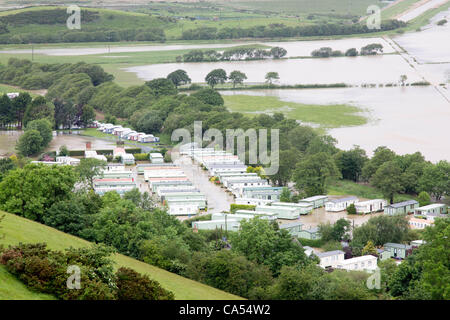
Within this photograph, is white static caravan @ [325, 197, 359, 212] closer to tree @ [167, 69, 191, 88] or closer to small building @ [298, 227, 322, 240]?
small building @ [298, 227, 322, 240]

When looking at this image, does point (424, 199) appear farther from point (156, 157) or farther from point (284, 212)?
point (156, 157)

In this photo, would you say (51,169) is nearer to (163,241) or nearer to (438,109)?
(163,241)

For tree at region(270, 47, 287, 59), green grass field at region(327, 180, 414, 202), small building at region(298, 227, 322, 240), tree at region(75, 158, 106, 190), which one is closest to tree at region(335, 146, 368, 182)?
green grass field at region(327, 180, 414, 202)

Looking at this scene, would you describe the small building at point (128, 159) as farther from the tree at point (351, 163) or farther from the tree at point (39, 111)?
the tree at point (351, 163)

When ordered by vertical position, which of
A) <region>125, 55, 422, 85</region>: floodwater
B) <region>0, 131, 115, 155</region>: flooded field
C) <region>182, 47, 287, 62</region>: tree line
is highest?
<region>182, 47, 287, 62</region>: tree line

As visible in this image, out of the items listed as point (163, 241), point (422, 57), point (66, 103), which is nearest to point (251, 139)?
point (66, 103)

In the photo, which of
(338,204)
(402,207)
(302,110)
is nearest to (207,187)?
(338,204)

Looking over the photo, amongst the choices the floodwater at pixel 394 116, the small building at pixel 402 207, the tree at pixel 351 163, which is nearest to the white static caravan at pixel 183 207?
the small building at pixel 402 207
